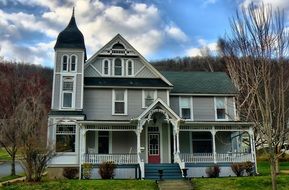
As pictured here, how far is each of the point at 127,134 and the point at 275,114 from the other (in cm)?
1331

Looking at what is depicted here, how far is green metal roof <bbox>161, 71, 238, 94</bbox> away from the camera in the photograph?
28.2 metres

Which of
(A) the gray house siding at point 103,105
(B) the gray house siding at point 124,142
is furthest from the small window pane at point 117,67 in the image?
(B) the gray house siding at point 124,142

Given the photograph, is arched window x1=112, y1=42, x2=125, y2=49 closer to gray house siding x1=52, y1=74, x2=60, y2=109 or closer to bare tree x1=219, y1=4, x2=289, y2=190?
gray house siding x1=52, y1=74, x2=60, y2=109

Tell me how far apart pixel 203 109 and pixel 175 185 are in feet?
31.8

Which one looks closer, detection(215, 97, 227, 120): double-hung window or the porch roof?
the porch roof

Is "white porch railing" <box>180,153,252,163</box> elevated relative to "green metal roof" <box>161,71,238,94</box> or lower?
lower

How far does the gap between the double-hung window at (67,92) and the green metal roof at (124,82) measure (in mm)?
1199

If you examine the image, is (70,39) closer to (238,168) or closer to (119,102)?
(119,102)

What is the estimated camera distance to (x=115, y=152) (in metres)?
25.4

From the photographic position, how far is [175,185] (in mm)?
19578

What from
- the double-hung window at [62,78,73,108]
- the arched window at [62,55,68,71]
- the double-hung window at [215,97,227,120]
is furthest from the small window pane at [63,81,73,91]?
the double-hung window at [215,97,227,120]

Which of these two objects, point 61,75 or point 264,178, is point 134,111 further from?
point 264,178

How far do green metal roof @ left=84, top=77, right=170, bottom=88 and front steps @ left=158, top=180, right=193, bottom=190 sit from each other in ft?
28.3

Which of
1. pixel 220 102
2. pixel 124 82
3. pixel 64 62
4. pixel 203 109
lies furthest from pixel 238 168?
pixel 64 62
